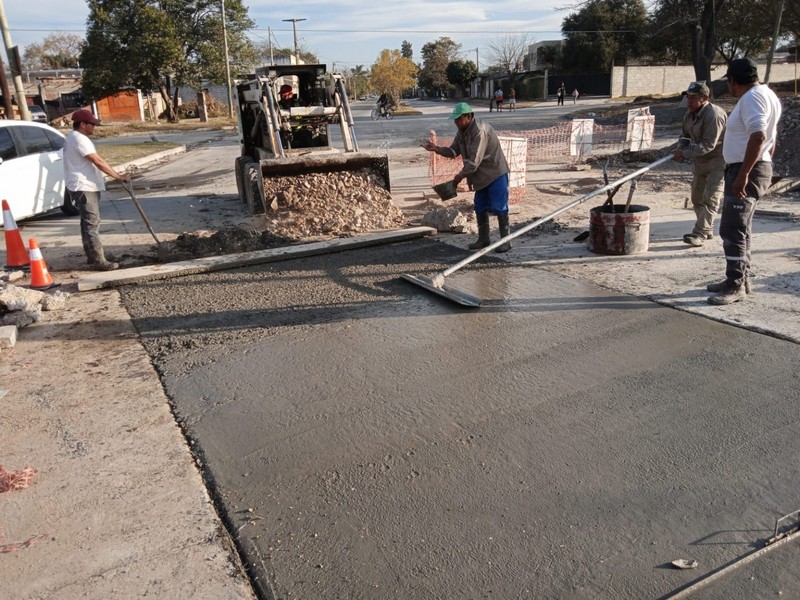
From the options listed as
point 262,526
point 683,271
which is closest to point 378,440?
A: point 262,526

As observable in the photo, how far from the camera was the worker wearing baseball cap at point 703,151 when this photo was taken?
6801 millimetres

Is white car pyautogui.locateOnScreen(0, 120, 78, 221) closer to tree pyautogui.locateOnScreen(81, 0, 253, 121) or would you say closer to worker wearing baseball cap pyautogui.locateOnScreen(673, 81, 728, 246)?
worker wearing baseball cap pyautogui.locateOnScreen(673, 81, 728, 246)

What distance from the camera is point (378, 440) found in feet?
11.8

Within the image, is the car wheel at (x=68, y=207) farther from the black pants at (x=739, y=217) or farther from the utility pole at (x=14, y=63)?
the black pants at (x=739, y=217)

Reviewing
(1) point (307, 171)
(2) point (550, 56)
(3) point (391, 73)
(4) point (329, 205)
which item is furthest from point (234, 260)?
(3) point (391, 73)

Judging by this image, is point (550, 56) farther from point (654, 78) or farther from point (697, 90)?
point (697, 90)

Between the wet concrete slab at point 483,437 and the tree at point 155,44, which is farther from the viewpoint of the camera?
the tree at point 155,44

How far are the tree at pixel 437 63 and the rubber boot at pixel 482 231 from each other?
253ft

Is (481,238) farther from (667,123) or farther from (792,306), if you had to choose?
(667,123)

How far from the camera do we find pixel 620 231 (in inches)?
273

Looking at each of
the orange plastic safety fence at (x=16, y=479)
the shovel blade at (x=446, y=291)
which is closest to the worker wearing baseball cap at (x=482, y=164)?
the shovel blade at (x=446, y=291)

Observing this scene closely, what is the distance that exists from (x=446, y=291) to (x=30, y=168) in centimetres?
730

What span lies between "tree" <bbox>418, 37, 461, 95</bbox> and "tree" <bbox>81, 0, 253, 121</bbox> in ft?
137

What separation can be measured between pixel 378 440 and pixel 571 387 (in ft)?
4.47
